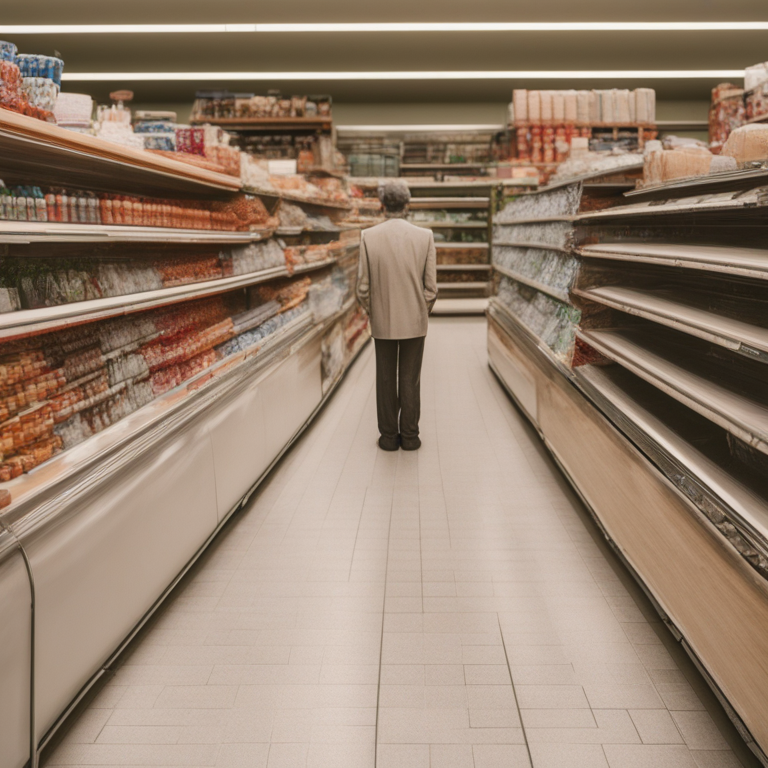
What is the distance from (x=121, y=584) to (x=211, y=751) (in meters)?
0.57

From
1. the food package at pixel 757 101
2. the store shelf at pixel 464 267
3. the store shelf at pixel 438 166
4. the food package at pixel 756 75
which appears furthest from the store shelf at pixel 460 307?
the food package at pixel 756 75

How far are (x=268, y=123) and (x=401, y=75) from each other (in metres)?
1.92

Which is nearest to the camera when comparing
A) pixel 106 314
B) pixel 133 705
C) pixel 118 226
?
pixel 133 705

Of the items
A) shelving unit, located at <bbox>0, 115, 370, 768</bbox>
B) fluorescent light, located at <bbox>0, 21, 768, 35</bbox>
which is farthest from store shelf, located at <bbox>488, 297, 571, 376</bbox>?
fluorescent light, located at <bbox>0, 21, 768, 35</bbox>

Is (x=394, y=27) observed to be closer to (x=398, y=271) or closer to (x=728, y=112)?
(x=728, y=112)

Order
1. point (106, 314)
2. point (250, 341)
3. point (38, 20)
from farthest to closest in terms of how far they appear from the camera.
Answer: point (38, 20) → point (250, 341) → point (106, 314)

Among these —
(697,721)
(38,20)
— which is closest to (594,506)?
(697,721)

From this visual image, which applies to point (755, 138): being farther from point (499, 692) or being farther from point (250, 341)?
point (250, 341)

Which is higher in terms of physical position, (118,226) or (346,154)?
(346,154)

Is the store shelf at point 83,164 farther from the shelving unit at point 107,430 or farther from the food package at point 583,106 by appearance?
the food package at point 583,106

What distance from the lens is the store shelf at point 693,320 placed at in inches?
66.4

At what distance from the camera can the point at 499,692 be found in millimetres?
1924

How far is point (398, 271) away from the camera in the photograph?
159 inches

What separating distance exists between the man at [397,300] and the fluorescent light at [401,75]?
5.24 metres
